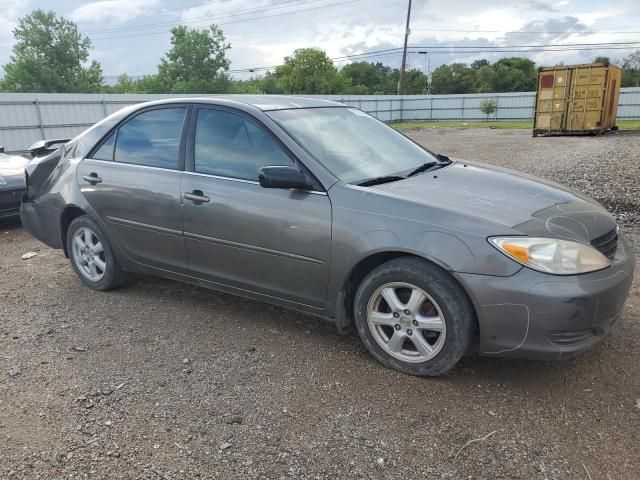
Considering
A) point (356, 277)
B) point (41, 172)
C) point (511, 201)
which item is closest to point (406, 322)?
point (356, 277)

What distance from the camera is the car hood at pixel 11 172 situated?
7.20m

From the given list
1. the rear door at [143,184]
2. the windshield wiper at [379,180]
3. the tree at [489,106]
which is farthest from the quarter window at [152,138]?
the tree at [489,106]

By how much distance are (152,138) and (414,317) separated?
2.51 meters

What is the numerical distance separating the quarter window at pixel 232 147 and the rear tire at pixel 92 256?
4.32 ft

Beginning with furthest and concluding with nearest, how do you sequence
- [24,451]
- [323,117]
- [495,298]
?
[323,117] < [495,298] < [24,451]

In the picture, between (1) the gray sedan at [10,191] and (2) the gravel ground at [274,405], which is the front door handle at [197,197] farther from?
(1) the gray sedan at [10,191]

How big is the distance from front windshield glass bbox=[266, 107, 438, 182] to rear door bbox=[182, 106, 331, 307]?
0.69 ft

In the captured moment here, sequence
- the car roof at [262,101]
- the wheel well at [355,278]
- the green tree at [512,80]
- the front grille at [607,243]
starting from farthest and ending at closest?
the green tree at [512,80] → the car roof at [262,101] → the wheel well at [355,278] → the front grille at [607,243]

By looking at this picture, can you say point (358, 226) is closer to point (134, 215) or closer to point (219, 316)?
point (219, 316)

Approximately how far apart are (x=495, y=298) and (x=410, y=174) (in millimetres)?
1225

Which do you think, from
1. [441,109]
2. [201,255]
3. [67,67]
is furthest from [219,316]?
[67,67]

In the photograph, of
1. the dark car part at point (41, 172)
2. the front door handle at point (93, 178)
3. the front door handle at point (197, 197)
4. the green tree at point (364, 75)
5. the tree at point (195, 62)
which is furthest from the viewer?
the green tree at point (364, 75)

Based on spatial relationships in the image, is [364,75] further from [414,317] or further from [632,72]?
[414,317]

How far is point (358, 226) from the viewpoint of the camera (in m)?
3.09
